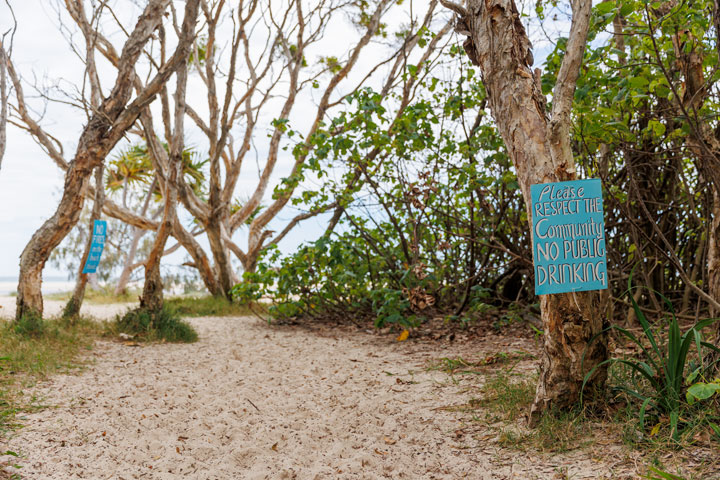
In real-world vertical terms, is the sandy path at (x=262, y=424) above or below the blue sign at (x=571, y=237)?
below

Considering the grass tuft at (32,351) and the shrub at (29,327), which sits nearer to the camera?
the grass tuft at (32,351)

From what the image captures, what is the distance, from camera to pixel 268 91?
966 cm

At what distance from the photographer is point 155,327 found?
19.7 ft

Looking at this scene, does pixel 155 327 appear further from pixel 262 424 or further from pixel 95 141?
pixel 262 424

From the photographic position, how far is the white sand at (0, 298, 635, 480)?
8.54ft

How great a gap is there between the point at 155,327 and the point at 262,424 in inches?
127

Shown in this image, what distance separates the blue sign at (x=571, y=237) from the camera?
253 centimetres

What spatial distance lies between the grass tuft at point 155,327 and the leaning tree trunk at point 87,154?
0.92 metres


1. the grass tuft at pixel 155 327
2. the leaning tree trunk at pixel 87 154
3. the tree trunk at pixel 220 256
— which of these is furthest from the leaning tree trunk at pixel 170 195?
the tree trunk at pixel 220 256

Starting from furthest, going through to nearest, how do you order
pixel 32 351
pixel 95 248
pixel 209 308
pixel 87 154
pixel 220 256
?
pixel 220 256
pixel 209 308
pixel 95 248
pixel 87 154
pixel 32 351

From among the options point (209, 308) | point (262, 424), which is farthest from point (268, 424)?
point (209, 308)

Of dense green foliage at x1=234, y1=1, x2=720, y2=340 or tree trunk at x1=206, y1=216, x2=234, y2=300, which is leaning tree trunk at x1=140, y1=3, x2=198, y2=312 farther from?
tree trunk at x1=206, y1=216, x2=234, y2=300

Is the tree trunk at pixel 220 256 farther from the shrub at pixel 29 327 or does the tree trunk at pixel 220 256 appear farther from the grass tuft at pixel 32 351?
the shrub at pixel 29 327

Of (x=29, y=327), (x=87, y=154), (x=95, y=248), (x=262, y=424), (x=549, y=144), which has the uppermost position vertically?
(x=87, y=154)
